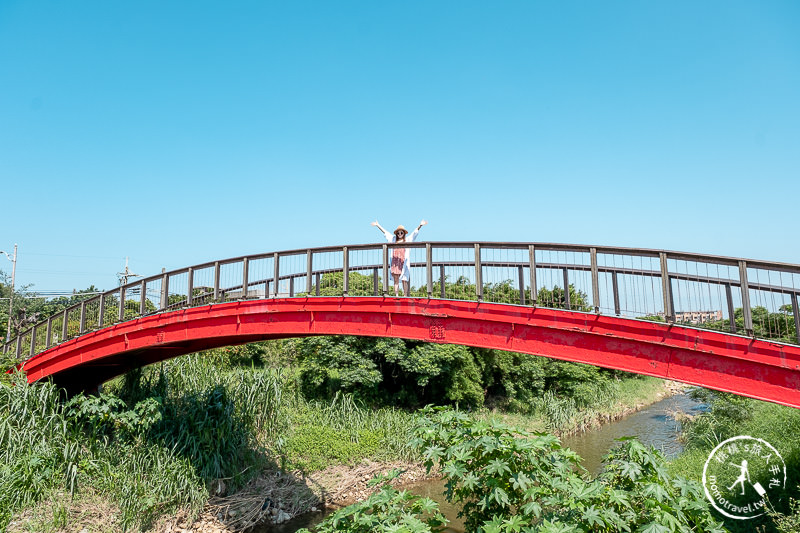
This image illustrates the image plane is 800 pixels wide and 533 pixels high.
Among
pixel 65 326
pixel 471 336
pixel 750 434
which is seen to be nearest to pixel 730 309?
pixel 471 336

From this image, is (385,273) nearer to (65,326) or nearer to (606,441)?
(65,326)

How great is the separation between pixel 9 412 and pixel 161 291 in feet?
16.0

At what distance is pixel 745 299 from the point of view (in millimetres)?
6906

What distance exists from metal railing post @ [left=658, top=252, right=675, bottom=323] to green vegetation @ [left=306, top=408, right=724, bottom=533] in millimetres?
1980

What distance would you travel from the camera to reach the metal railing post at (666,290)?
7.55 metres

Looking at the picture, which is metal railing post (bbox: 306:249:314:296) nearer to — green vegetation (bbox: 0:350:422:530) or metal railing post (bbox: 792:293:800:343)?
green vegetation (bbox: 0:350:422:530)

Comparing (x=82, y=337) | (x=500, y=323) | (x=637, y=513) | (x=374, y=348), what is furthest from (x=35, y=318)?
(x=637, y=513)

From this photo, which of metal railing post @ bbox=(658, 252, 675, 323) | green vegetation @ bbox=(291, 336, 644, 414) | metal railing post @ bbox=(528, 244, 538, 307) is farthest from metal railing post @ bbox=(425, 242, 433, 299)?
green vegetation @ bbox=(291, 336, 644, 414)

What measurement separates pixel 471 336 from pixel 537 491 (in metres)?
3.65

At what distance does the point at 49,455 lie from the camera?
13.1 metres

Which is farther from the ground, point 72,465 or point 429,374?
point 429,374

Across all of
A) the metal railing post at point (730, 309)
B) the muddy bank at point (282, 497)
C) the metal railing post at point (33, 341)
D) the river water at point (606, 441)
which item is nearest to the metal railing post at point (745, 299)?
the metal railing post at point (730, 309)

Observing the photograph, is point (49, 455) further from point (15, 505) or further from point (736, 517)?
point (736, 517)

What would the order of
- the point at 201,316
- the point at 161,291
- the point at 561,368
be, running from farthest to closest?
the point at 561,368, the point at 161,291, the point at 201,316
